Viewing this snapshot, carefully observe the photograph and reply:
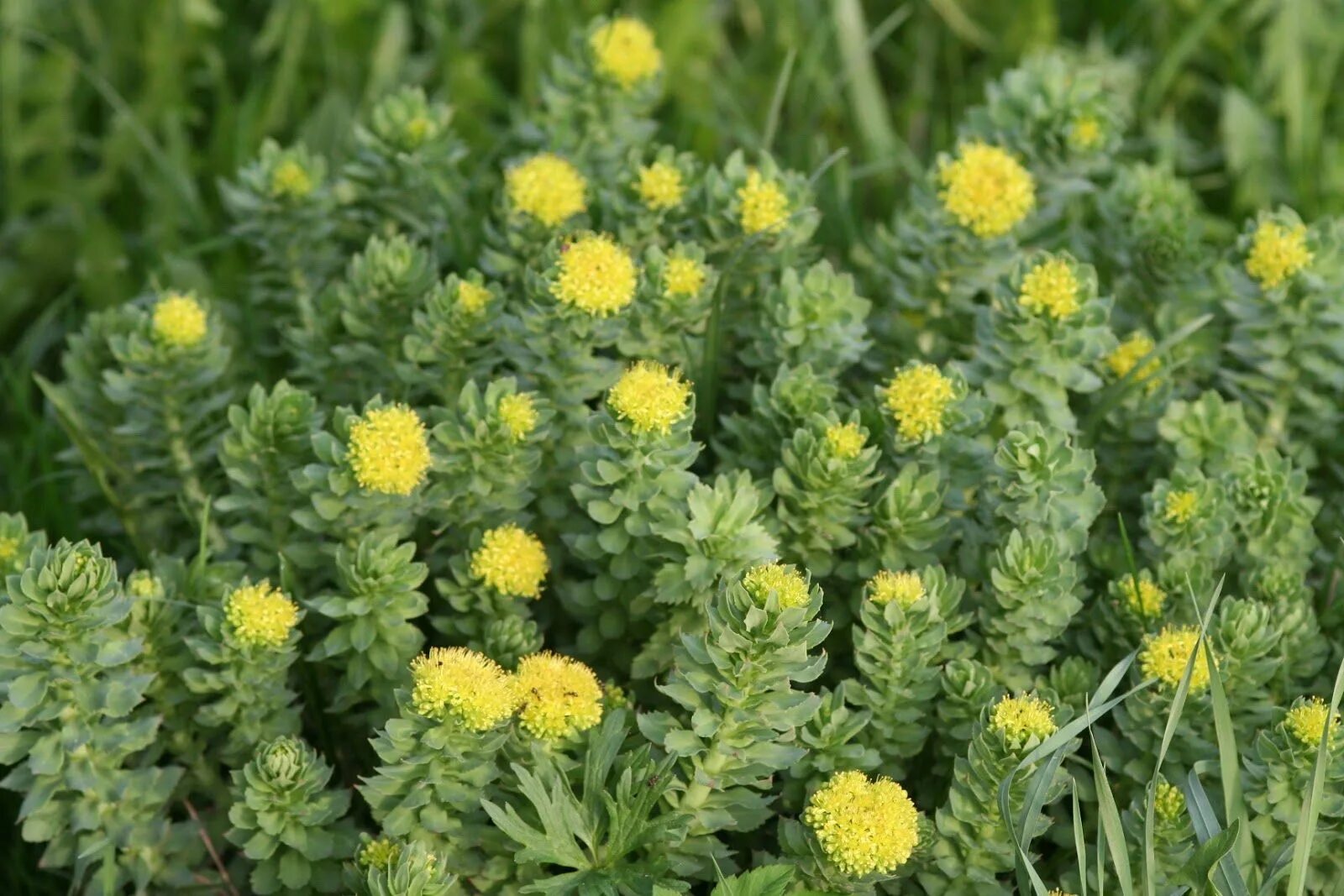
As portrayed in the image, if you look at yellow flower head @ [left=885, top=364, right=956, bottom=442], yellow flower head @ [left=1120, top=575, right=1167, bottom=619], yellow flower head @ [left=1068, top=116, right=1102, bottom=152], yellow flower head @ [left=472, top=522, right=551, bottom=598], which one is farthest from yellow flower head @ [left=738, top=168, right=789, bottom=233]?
yellow flower head @ [left=1120, top=575, right=1167, bottom=619]

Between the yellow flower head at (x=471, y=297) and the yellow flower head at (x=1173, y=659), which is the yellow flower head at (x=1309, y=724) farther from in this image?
the yellow flower head at (x=471, y=297)

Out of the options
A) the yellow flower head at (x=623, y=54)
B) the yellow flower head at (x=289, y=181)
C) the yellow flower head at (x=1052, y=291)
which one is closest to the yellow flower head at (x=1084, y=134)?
the yellow flower head at (x=1052, y=291)

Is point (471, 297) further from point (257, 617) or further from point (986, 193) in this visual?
point (986, 193)

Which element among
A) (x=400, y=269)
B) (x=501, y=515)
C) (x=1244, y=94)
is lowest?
(x=1244, y=94)

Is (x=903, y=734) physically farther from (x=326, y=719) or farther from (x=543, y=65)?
(x=543, y=65)

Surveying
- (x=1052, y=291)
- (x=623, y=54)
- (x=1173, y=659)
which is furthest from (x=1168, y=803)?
(x=623, y=54)

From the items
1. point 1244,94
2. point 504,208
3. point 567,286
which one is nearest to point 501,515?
point 567,286

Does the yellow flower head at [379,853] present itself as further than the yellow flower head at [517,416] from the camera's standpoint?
No
